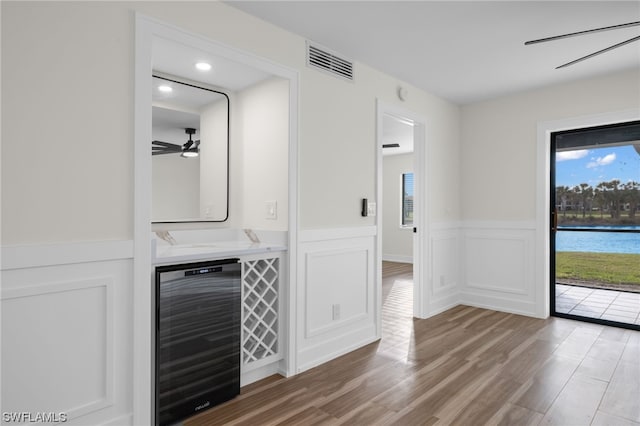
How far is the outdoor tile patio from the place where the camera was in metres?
3.99

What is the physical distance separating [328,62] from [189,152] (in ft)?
4.39

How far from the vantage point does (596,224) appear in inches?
159

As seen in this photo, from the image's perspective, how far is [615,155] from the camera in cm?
393

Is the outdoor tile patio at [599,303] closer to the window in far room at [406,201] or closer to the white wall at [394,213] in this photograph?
the white wall at [394,213]

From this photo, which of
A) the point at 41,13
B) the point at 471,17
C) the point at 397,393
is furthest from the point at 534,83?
the point at 41,13

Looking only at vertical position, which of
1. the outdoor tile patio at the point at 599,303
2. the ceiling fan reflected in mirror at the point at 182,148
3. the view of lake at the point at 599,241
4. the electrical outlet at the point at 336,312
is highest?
the ceiling fan reflected in mirror at the point at 182,148

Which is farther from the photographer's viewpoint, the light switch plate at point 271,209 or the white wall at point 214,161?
the white wall at point 214,161

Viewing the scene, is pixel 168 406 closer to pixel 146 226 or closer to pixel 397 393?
pixel 146 226

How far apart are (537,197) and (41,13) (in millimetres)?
4548

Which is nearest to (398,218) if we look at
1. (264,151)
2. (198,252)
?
(264,151)

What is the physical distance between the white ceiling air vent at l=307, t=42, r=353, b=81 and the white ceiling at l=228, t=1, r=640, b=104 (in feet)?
0.21

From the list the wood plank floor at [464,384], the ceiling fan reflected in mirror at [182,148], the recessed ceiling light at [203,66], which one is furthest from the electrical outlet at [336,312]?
the recessed ceiling light at [203,66]

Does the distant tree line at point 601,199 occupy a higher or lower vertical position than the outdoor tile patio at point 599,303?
higher

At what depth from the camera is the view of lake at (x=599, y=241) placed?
3.85m
